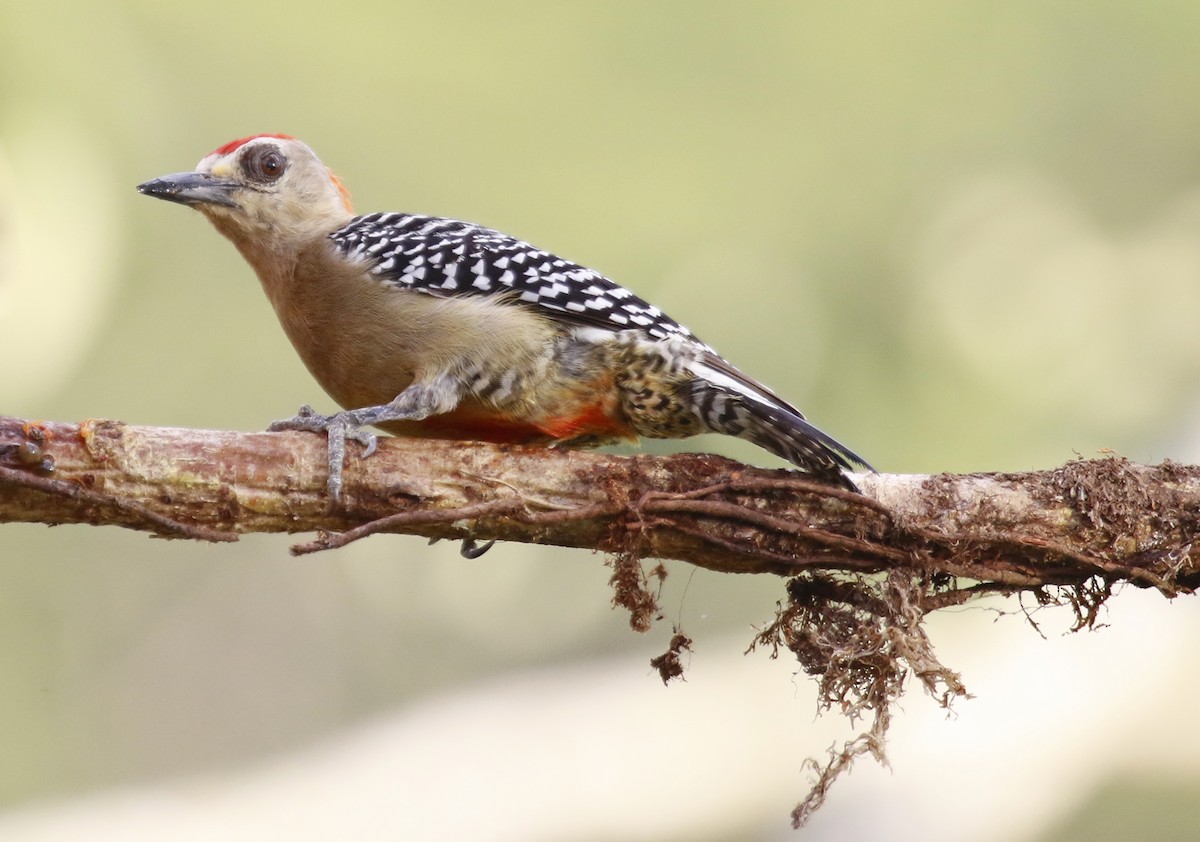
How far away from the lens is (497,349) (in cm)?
403

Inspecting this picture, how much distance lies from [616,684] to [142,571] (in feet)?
13.5

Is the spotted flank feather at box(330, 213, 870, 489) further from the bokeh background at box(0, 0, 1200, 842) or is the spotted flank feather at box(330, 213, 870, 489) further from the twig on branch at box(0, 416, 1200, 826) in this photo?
the bokeh background at box(0, 0, 1200, 842)

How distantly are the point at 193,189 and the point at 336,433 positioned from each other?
6.02 feet

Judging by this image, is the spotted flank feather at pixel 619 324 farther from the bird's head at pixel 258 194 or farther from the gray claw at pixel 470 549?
the gray claw at pixel 470 549

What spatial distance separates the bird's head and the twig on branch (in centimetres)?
164

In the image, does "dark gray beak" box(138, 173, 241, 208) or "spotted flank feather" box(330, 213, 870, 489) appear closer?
"spotted flank feather" box(330, 213, 870, 489)

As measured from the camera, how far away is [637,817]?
7.70 m

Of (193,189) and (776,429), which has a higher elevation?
(193,189)

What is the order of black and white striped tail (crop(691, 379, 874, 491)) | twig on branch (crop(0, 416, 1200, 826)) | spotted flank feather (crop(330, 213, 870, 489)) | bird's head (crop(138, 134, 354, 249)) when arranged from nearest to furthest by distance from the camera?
twig on branch (crop(0, 416, 1200, 826)) < black and white striped tail (crop(691, 379, 874, 491)) < spotted flank feather (crop(330, 213, 870, 489)) < bird's head (crop(138, 134, 354, 249))

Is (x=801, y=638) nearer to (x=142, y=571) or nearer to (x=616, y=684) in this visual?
(x=616, y=684)

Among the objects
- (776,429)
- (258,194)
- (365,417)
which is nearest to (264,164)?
(258,194)

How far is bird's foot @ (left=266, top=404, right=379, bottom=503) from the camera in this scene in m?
3.25

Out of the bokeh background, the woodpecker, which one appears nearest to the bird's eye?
the woodpecker

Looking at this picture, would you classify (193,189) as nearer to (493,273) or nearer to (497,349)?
(493,273)
